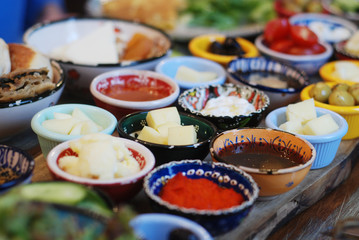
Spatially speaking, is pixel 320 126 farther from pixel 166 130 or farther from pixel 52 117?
pixel 52 117

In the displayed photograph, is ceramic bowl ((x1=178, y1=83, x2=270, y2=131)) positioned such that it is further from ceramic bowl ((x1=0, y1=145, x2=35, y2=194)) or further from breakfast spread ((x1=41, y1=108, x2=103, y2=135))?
ceramic bowl ((x1=0, y1=145, x2=35, y2=194))

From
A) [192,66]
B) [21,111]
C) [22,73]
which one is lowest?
[192,66]

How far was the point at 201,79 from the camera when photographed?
2377mm

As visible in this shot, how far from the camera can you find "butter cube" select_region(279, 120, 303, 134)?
1869 mm

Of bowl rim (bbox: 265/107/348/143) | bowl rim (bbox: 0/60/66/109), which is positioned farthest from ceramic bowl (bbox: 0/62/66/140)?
bowl rim (bbox: 265/107/348/143)

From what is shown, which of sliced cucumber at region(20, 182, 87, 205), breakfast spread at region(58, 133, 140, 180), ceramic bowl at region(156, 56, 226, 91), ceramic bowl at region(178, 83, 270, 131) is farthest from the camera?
ceramic bowl at region(156, 56, 226, 91)

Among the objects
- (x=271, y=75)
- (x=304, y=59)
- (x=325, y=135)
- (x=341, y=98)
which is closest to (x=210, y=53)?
(x=271, y=75)

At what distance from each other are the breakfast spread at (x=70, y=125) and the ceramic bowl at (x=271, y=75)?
0.95 metres

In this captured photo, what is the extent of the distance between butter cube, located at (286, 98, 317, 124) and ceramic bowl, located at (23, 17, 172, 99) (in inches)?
32.9

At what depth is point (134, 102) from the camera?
1941 millimetres

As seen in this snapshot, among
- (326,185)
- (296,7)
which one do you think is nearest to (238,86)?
(326,185)

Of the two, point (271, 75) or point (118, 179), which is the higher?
point (118, 179)

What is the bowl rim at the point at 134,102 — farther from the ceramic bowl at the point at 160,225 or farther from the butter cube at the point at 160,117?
the ceramic bowl at the point at 160,225

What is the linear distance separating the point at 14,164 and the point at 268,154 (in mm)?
943
